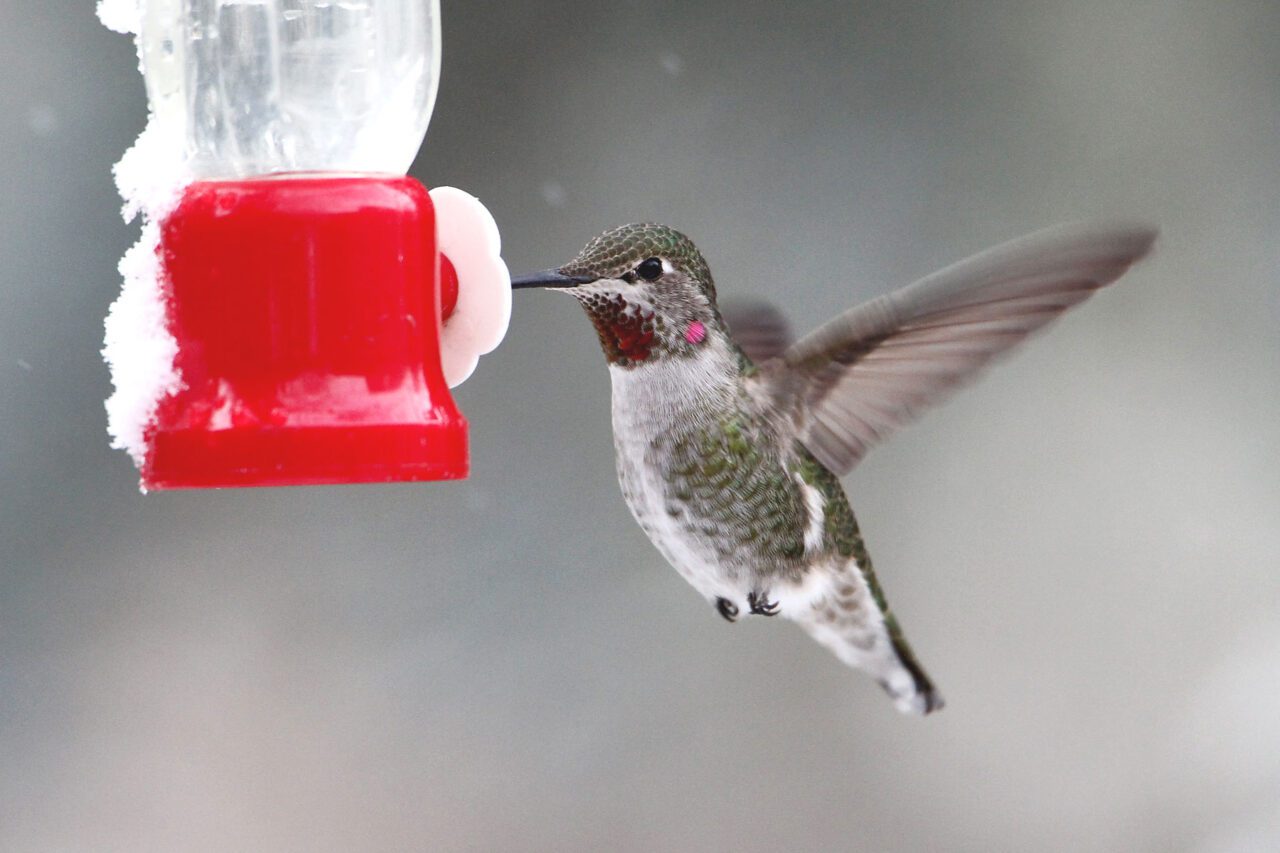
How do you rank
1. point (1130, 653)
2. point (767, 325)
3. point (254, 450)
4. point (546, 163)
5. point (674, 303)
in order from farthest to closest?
point (1130, 653)
point (546, 163)
point (767, 325)
point (674, 303)
point (254, 450)

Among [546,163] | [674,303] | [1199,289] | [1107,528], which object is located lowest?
[1107,528]

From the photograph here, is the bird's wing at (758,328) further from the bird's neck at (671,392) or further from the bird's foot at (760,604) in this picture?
the bird's foot at (760,604)

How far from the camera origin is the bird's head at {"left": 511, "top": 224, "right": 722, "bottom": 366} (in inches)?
95.4

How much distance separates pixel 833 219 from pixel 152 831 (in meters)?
3.08

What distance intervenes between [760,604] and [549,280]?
80 centimetres

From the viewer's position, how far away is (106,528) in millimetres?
5051

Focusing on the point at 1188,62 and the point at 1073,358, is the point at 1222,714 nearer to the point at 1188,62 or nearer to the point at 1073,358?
the point at 1073,358

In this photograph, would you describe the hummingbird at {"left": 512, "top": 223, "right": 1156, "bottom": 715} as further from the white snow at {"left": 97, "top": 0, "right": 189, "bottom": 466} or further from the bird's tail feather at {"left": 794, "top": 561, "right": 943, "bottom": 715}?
the white snow at {"left": 97, "top": 0, "right": 189, "bottom": 466}

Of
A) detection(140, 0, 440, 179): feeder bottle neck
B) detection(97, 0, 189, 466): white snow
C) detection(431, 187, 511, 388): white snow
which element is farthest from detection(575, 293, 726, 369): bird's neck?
detection(97, 0, 189, 466): white snow

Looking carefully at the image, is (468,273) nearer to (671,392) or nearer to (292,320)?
(292,320)

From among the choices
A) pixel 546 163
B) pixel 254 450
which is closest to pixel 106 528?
pixel 546 163

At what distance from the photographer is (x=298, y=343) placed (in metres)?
1.98

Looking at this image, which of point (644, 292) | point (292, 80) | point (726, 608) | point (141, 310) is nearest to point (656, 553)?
point (726, 608)

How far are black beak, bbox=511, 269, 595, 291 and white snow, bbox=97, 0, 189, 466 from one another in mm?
465
